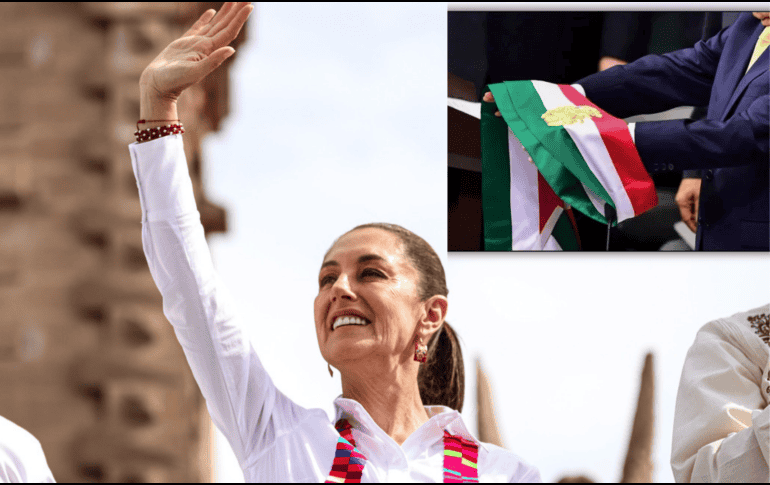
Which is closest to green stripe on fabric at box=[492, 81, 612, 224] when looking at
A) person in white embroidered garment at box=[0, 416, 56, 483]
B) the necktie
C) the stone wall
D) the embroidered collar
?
the necktie

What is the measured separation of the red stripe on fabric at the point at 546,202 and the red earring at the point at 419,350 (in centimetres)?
45

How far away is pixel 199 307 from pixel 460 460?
69cm

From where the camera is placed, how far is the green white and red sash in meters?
1.98

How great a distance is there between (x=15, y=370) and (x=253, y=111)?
89 cm

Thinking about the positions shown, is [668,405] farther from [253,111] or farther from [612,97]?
[253,111]

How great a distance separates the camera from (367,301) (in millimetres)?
1788

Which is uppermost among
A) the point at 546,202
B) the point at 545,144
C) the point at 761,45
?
the point at 761,45

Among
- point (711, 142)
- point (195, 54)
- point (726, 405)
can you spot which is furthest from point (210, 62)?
point (726, 405)

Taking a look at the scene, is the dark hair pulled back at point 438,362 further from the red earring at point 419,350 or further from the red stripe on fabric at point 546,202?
the red stripe on fabric at point 546,202

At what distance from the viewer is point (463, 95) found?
2012 millimetres

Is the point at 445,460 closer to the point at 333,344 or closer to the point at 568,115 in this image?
the point at 333,344

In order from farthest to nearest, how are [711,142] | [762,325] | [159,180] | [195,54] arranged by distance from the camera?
[711,142]
[762,325]
[195,54]
[159,180]

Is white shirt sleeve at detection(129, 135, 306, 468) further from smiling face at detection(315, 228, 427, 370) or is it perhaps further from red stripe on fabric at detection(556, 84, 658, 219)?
red stripe on fabric at detection(556, 84, 658, 219)

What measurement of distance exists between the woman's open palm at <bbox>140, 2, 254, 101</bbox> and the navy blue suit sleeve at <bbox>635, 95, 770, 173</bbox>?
108cm
